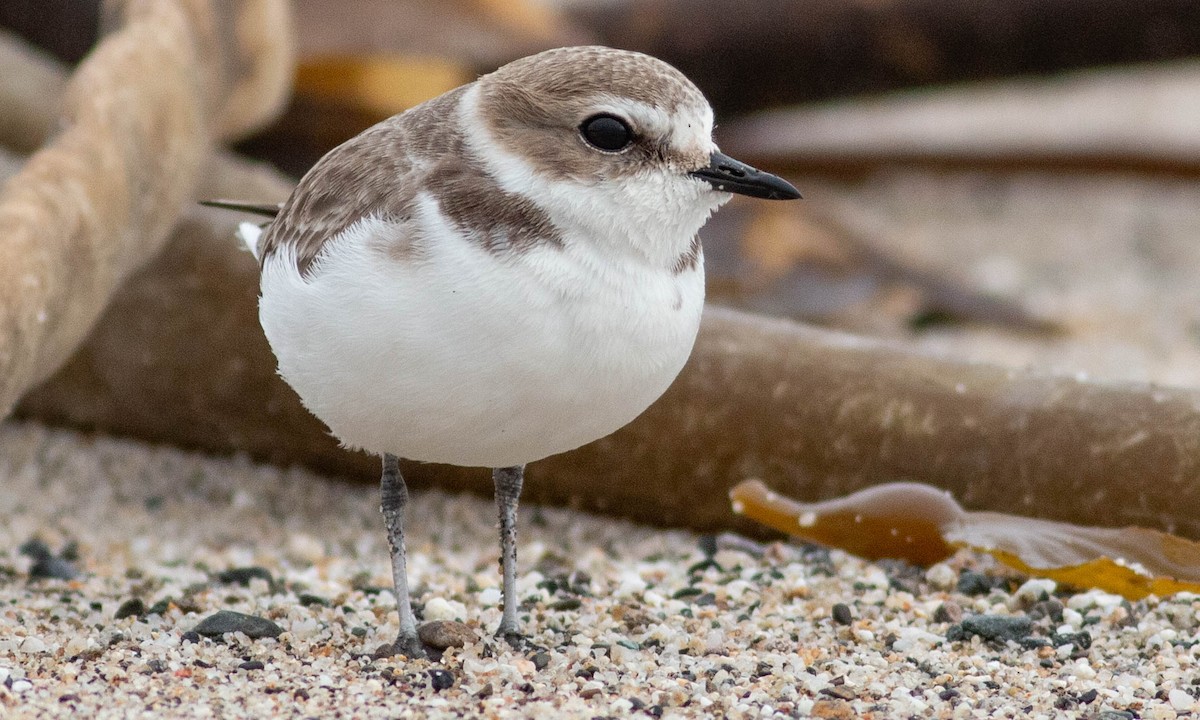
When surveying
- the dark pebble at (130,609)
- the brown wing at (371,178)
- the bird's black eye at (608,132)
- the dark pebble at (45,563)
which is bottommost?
the dark pebble at (130,609)

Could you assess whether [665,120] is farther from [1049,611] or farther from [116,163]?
[116,163]

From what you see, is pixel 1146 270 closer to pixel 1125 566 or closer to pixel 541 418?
pixel 1125 566

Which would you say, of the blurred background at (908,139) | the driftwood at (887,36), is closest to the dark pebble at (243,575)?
the blurred background at (908,139)

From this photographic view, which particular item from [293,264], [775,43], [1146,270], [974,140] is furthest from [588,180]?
[974,140]

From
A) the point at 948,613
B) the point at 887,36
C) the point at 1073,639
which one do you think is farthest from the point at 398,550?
the point at 887,36

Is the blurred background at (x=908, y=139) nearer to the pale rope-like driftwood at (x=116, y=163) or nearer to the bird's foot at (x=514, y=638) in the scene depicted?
the pale rope-like driftwood at (x=116, y=163)
